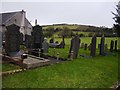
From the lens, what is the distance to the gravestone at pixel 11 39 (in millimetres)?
15508

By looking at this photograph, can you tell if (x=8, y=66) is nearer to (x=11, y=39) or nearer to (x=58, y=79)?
(x=11, y=39)

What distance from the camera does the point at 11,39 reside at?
15711 millimetres

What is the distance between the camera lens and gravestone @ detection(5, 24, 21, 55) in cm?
1551

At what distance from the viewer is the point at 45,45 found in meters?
20.5

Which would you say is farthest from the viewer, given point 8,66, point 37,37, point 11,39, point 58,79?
point 37,37

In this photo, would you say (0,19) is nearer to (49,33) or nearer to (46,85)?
(49,33)

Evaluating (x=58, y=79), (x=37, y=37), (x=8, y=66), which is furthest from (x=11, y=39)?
(x=58, y=79)

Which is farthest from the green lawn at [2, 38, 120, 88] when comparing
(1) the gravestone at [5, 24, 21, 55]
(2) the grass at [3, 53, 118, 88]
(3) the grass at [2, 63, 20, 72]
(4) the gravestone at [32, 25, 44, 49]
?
(4) the gravestone at [32, 25, 44, 49]

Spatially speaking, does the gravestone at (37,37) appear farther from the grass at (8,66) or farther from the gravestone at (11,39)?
the grass at (8,66)

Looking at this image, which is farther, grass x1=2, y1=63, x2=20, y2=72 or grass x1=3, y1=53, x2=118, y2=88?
grass x1=2, y1=63, x2=20, y2=72

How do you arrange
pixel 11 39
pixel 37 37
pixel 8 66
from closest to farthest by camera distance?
pixel 8 66 → pixel 11 39 → pixel 37 37

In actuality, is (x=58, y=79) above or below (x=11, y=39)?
below

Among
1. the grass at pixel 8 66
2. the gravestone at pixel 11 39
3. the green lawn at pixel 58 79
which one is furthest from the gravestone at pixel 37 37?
the green lawn at pixel 58 79

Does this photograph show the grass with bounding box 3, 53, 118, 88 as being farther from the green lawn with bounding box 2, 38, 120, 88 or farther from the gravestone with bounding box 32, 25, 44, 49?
the gravestone with bounding box 32, 25, 44, 49
